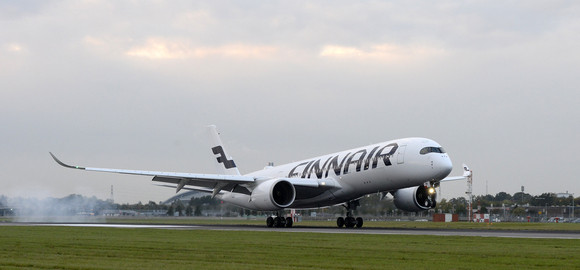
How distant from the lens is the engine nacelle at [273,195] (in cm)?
4500

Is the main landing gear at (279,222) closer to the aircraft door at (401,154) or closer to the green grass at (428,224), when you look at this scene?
the green grass at (428,224)

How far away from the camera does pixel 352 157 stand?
45938 mm

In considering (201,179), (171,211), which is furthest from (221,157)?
(171,211)

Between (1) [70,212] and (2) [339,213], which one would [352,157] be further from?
(1) [70,212]

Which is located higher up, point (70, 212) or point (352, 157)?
point (352, 157)

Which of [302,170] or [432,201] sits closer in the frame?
[432,201]

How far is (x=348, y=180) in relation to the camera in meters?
45.4

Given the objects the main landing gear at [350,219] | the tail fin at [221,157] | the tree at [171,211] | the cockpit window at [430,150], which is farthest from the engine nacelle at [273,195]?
the tree at [171,211]

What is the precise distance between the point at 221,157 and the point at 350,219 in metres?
17.3

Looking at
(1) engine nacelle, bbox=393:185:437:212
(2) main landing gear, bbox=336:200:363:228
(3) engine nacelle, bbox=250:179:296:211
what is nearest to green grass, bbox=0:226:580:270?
(3) engine nacelle, bbox=250:179:296:211

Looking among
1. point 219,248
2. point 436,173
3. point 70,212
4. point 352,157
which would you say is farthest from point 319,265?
point 70,212

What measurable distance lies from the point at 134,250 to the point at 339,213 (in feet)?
96.6

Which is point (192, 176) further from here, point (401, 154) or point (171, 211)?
point (171, 211)

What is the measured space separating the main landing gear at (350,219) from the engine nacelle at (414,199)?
106 inches
